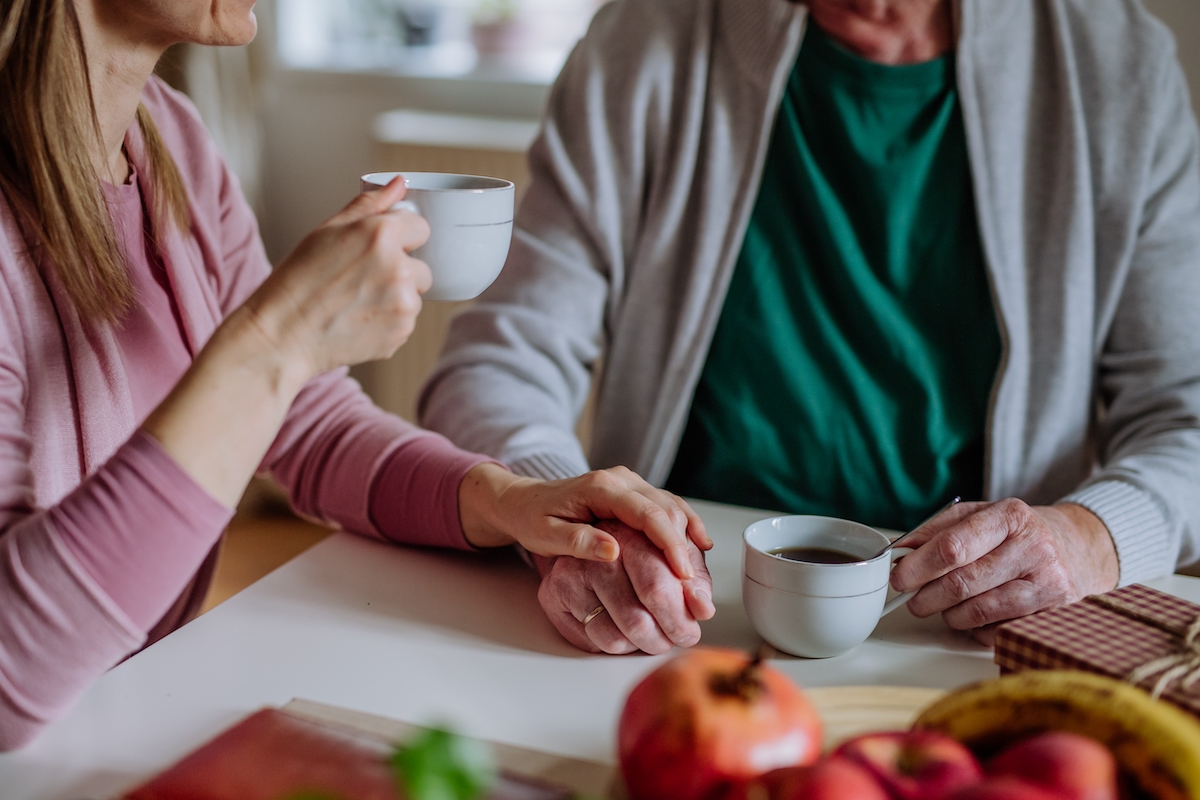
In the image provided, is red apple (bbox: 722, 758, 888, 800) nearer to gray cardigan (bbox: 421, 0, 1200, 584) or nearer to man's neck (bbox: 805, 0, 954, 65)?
gray cardigan (bbox: 421, 0, 1200, 584)

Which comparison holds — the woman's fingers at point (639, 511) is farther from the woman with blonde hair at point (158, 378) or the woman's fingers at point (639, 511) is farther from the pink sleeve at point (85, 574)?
the pink sleeve at point (85, 574)

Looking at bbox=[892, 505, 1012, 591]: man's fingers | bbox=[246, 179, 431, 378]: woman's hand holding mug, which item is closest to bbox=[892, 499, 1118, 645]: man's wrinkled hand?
bbox=[892, 505, 1012, 591]: man's fingers

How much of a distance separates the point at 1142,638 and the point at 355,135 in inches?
93.4

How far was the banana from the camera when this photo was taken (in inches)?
20.4

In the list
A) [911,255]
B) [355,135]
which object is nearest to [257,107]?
[355,135]

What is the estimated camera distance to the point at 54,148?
0.87 metres

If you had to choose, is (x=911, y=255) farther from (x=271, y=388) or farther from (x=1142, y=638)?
(x=271, y=388)

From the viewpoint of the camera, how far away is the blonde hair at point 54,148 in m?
0.85

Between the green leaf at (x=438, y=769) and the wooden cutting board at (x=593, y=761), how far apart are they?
0.64 feet

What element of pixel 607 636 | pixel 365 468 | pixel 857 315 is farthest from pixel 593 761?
pixel 857 315

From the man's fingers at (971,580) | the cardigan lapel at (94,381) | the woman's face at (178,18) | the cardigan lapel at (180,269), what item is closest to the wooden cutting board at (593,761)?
the man's fingers at (971,580)

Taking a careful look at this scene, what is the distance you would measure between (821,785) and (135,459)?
1.54ft

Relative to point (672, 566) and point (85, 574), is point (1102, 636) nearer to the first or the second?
point (672, 566)

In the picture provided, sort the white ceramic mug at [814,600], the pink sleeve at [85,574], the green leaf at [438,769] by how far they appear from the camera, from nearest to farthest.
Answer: the green leaf at [438,769] → the pink sleeve at [85,574] → the white ceramic mug at [814,600]
